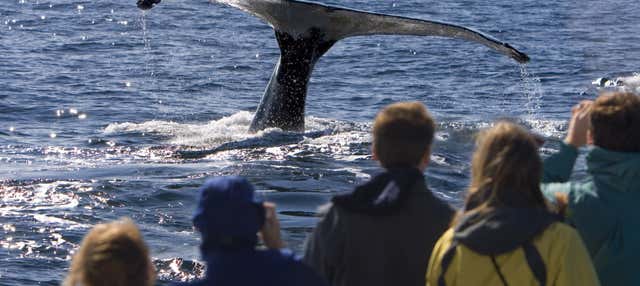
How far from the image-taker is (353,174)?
33.1ft

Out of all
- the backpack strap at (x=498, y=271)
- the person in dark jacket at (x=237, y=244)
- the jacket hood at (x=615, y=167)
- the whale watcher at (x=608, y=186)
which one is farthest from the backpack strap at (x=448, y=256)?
the jacket hood at (x=615, y=167)

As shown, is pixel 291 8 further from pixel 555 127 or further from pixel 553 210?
pixel 553 210

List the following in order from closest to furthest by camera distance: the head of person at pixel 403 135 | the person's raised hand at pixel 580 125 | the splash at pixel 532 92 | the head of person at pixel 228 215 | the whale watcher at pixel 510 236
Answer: the head of person at pixel 228 215 < the whale watcher at pixel 510 236 < the head of person at pixel 403 135 < the person's raised hand at pixel 580 125 < the splash at pixel 532 92

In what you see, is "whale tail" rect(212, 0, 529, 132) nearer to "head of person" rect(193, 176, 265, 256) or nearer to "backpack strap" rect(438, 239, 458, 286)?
"backpack strap" rect(438, 239, 458, 286)

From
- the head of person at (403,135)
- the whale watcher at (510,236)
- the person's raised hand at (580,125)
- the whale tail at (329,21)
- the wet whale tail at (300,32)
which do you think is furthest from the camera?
the wet whale tail at (300,32)

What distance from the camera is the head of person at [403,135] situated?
4.05 m

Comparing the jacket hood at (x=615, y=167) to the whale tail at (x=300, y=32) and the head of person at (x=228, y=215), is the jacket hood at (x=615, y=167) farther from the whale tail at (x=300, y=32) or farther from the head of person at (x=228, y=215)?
the whale tail at (x=300, y=32)

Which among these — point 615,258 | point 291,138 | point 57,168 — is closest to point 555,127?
point 291,138

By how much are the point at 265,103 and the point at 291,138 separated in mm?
518

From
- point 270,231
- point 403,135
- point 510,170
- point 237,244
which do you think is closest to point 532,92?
point 403,135

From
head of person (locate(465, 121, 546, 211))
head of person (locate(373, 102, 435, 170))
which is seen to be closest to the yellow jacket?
head of person (locate(465, 121, 546, 211))

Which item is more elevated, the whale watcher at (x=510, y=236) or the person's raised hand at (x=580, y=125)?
the person's raised hand at (x=580, y=125)

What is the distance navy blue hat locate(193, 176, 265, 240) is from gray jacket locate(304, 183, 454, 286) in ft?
1.63

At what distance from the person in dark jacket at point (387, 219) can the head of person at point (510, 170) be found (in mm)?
236
